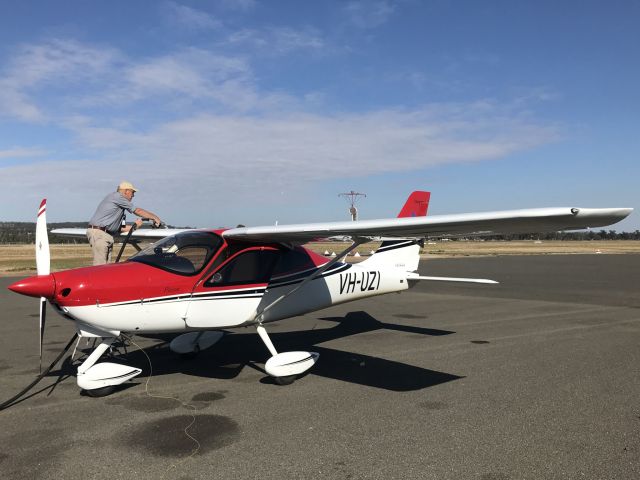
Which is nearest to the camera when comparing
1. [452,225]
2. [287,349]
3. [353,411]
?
[353,411]

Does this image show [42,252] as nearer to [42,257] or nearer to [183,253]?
[42,257]

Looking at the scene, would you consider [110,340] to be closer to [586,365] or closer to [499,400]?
[499,400]

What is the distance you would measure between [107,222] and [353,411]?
4027 mm

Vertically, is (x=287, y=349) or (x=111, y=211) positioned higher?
(x=111, y=211)

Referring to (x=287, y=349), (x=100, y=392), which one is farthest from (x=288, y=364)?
(x=100, y=392)

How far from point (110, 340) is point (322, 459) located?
2.80m

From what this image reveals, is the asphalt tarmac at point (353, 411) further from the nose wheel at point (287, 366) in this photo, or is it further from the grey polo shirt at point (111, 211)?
the grey polo shirt at point (111, 211)

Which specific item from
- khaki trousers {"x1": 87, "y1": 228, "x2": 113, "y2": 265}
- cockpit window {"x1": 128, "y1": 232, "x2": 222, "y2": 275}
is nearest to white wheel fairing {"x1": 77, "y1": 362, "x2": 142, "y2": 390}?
cockpit window {"x1": 128, "y1": 232, "x2": 222, "y2": 275}

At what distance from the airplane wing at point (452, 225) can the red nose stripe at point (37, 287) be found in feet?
6.08

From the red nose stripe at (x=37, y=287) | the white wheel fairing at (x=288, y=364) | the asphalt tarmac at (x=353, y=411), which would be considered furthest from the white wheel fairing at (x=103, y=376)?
the white wheel fairing at (x=288, y=364)

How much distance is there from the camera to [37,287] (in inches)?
182

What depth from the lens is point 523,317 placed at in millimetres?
10242

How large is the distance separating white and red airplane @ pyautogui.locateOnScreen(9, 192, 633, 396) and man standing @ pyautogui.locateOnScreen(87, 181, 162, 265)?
Result: 0.99m

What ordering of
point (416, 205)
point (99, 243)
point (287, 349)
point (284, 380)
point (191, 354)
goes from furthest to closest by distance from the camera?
point (416, 205)
point (287, 349)
point (191, 354)
point (99, 243)
point (284, 380)
